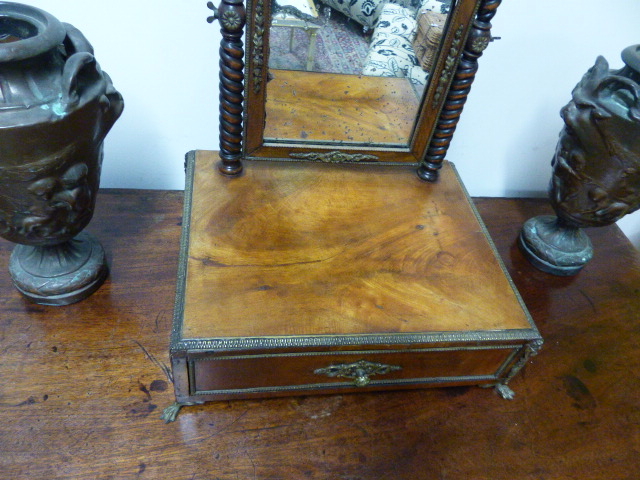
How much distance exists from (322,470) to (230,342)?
0.23 meters

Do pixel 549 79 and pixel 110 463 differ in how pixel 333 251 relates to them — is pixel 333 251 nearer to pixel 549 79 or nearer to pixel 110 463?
pixel 110 463

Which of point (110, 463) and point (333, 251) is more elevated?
point (333, 251)

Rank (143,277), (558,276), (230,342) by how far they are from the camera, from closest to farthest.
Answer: (230,342)
(143,277)
(558,276)

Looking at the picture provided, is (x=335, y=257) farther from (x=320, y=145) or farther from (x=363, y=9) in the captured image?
(x=363, y=9)

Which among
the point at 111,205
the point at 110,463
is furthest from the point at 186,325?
the point at 111,205

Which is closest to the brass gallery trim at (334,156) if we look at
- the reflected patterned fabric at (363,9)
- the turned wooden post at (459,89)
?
the turned wooden post at (459,89)

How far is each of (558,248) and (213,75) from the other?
2.38ft

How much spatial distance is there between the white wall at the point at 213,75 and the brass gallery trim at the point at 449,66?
188 millimetres

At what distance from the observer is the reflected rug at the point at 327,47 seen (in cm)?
72

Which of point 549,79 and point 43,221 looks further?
point 549,79

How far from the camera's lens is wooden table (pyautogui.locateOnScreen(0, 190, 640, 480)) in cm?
66

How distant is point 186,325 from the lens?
24.6 inches

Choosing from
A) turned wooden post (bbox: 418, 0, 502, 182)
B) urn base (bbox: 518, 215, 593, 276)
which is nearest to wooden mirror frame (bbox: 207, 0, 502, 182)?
turned wooden post (bbox: 418, 0, 502, 182)

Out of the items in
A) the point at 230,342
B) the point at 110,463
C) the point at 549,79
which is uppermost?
the point at 549,79
